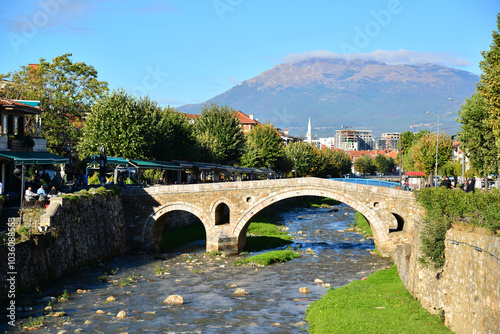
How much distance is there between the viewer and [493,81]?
27.0m

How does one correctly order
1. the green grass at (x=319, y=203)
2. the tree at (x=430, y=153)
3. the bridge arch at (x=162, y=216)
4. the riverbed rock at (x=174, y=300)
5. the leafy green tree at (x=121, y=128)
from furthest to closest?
the green grass at (x=319, y=203) < the tree at (x=430, y=153) < the leafy green tree at (x=121, y=128) < the bridge arch at (x=162, y=216) < the riverbed rock at (x=174, y=300)

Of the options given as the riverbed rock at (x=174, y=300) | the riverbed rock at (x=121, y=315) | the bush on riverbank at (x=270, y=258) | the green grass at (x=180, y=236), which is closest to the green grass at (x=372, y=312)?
the riverbed rock at (x=174, y=300)

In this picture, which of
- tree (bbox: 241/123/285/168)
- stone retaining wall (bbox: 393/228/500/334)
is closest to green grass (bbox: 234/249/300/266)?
stone retaining wall (bbox: 393/228/500/334)

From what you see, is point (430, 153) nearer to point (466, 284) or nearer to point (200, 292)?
point (200, 292)

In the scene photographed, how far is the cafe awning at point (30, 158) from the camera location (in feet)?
103

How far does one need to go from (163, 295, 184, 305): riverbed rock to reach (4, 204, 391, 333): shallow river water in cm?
31

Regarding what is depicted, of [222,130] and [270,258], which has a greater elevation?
[222,130]

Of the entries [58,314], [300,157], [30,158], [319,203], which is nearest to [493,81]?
[58,314]

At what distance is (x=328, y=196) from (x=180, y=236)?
571 inches

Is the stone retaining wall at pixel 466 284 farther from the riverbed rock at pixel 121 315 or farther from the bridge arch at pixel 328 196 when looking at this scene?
the bridge arch at pixel 328 196

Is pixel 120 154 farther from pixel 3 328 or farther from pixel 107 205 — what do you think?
pixel 3 328

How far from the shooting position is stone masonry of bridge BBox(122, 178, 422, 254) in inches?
1435

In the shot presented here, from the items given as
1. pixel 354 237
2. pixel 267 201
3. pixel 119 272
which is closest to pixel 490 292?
pixel 119 272

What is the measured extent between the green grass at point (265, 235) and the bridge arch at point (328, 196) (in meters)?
2.38
